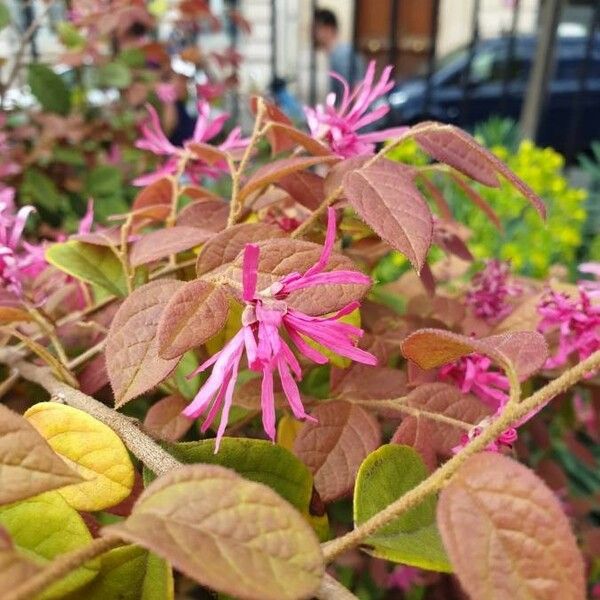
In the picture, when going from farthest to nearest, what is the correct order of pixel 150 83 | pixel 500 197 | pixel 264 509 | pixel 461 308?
pixel 500 197, pixel 150 83, pixel 461 308, pixel 264 509

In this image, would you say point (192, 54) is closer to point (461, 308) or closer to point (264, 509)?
point (461, 308)

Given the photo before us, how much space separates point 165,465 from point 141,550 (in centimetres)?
3

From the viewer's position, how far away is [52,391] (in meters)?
0.35

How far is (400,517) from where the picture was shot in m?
0.28

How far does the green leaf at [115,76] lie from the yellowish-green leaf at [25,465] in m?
1.11

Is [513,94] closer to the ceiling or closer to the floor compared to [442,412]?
closer to the floor

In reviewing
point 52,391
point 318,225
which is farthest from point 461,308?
point 52,391

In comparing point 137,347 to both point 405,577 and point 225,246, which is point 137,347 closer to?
point 225,246

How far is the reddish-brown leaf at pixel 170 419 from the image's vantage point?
377 millimetres

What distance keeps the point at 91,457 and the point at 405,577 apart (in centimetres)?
56

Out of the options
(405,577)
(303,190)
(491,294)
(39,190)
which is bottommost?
(405,577)

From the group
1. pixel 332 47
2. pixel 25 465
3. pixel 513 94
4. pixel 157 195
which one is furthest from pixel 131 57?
pixel 332 47

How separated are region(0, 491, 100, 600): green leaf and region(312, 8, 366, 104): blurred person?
85.7 inches

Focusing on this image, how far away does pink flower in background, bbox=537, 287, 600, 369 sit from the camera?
1.41 feet
